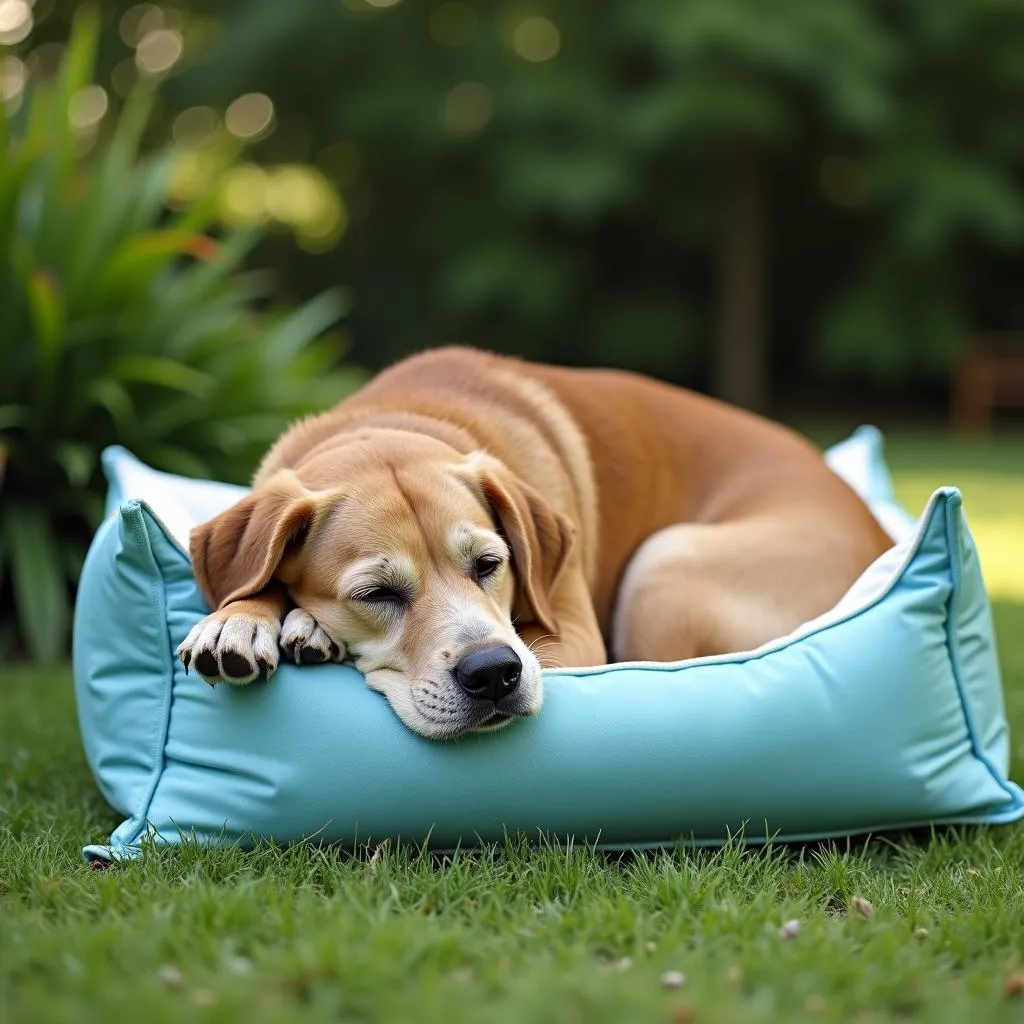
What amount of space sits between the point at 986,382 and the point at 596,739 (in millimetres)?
20572

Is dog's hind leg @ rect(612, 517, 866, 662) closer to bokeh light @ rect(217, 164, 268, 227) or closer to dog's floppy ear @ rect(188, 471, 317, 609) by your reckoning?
dog's floppy ear @ rect(188, 471, 317, 609)

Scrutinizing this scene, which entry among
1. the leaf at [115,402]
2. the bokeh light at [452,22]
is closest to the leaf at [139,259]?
the leaf at [115,402]

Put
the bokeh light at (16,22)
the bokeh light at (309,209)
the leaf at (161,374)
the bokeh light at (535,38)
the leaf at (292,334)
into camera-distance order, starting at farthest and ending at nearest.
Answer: the bokeh light at (309,209)
the bokeh light at (535,38)
the bokeh light at (16,22)
the leaf at (292,334)
the leaf at (161,374)

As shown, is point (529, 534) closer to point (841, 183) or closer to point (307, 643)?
point (307, 643)

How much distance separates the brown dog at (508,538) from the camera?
3514 millimetres

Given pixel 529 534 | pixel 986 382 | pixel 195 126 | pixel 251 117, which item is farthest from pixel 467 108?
pixel 529 534

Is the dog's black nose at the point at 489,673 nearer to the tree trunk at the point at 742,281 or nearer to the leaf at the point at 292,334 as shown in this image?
the leaf at the point at 292,334

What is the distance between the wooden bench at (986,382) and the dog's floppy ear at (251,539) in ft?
65.2

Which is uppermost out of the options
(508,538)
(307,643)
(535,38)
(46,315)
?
(535,38)

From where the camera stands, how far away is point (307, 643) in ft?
11.8

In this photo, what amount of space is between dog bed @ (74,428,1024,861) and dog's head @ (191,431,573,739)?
101mm

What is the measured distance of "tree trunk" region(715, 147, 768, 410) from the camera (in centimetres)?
2216

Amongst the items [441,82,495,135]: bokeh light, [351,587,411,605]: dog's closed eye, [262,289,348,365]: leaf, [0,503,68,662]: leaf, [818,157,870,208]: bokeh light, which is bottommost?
[0,503,68,662]: leaf

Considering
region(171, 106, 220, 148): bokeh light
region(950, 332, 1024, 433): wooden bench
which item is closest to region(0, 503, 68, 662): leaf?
region(950, 332, 1024, 433): wooden bench
